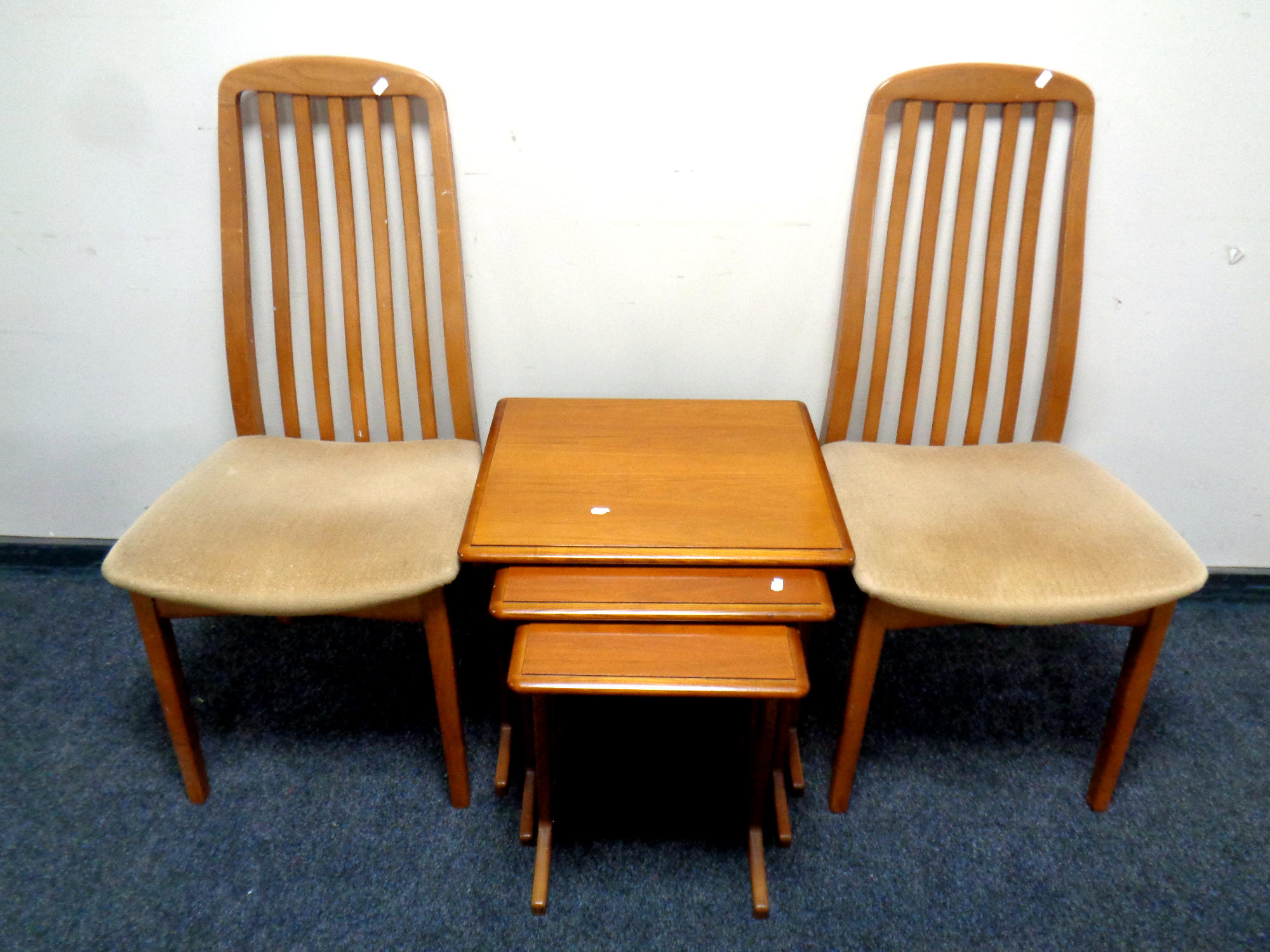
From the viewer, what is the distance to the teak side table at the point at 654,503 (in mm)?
1079

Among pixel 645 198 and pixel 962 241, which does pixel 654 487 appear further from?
pixel 962 241

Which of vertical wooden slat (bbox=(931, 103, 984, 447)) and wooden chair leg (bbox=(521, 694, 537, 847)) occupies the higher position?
vertical wooden slat (bbox=(931, 103, 984, 447))

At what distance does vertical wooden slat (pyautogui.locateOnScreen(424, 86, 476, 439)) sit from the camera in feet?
4.27

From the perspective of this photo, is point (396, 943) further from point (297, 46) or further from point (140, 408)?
point (297, 46)

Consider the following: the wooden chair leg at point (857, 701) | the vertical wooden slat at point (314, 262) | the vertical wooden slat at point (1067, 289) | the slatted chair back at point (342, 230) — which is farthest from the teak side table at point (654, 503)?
the vertical wooden slat at point (1067, 289)

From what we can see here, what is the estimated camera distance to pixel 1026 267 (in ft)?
4.53

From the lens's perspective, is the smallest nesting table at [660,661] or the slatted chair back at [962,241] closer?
the smallest nesting table at [660,661]

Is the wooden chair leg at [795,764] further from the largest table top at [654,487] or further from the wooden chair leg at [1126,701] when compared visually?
the wooden chair leg at [1126,701]

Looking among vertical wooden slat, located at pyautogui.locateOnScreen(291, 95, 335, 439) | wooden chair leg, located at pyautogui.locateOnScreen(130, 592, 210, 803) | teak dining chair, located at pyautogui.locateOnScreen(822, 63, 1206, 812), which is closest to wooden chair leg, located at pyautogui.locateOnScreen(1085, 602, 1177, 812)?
teak dining chair, located at pyautogui.locateOnScreen(822, 63, 1206, 812)

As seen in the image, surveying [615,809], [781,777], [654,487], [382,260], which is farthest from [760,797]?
[382,260]

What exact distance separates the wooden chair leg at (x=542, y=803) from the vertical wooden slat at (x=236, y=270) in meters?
0.77

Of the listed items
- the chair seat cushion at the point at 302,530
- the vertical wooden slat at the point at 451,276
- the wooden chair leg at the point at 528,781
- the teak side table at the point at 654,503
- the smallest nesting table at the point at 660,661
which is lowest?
the wooden chair leg at the point at 528,781

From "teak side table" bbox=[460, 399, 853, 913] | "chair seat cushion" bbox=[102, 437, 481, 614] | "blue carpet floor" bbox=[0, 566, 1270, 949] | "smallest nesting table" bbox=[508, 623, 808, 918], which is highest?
"teak side table" bbox=[460, 399, 853, 913]

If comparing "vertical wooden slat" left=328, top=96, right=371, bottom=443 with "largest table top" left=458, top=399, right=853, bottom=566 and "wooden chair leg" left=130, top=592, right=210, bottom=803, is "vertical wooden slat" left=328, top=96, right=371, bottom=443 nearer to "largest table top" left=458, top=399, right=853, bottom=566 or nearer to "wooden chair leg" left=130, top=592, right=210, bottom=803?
"largest table top" left=458, top=399, right=853, bottom=566
